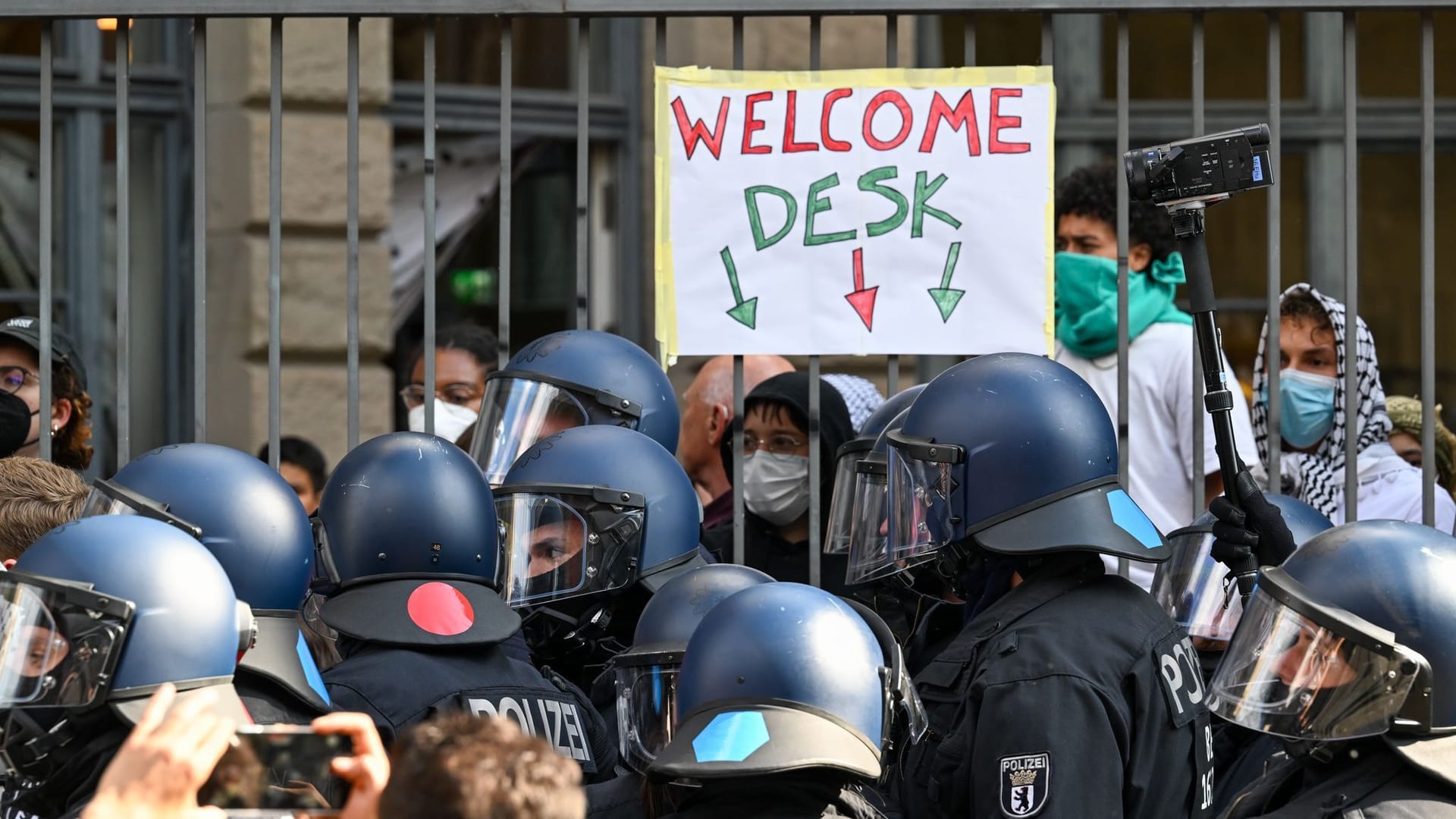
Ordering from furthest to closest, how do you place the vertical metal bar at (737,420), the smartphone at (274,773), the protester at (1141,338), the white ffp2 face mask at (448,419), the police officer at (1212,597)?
the white ffp2 face mask at (448,419), the protester at (1141,338), the vertical metal bar at (737,420), the police officer at (1212,597), the smartphone at (274,773)

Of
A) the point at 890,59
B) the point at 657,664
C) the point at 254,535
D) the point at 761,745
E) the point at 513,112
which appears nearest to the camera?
the point at 761,745

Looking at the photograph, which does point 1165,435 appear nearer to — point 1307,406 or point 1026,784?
point 1307,406

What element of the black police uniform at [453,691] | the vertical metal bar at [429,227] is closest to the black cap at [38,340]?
the vertical metal bar at [429,227]

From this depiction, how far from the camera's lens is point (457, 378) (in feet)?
19.8

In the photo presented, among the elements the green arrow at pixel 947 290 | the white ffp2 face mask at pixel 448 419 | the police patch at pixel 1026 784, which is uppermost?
the green arrow at pixel 947 290

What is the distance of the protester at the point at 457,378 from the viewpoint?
597 centimetres

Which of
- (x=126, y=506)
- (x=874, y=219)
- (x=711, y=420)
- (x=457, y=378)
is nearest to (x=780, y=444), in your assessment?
(x=711, y=420)

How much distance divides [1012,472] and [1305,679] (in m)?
0.77

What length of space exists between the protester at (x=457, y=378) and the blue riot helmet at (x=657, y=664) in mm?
2588

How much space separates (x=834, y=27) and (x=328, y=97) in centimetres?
203

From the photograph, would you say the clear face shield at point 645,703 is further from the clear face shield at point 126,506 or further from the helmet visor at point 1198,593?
the helmet visor at point 1198,593

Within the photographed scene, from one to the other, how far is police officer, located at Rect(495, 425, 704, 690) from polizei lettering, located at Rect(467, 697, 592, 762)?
370mm

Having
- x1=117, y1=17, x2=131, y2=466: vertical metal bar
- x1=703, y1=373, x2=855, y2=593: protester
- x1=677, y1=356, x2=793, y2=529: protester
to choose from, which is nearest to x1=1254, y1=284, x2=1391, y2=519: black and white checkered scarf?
x1=703, y1=373, x2=855, y2=593: protester

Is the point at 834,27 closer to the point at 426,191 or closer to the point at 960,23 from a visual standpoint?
the point at 960,23
